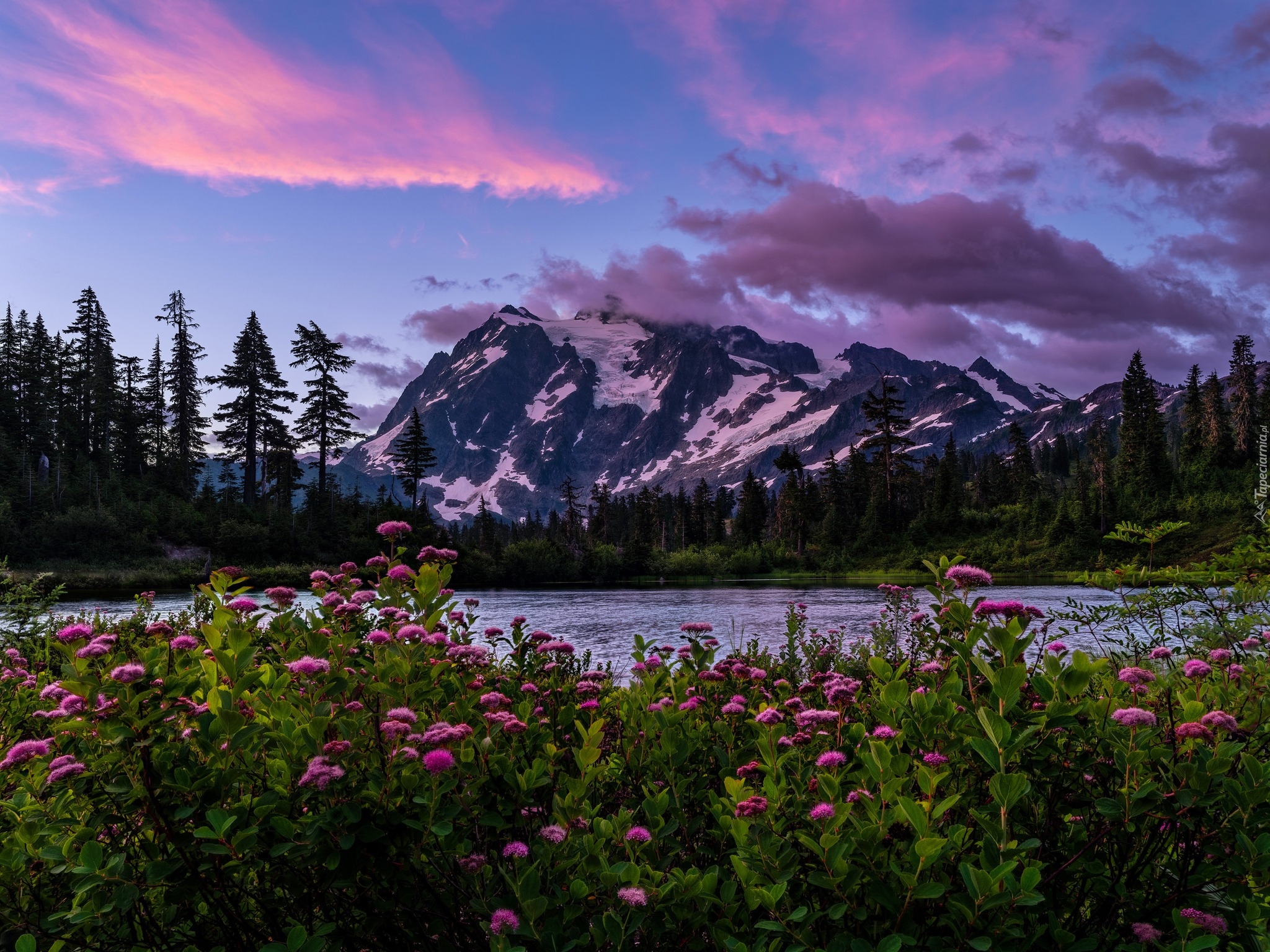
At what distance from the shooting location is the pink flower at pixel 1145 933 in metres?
2.00

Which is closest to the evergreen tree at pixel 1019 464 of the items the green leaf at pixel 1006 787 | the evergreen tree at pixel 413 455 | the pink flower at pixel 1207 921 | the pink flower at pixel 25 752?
the evergreen tree at pixel 413 455

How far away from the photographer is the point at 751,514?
326 ft

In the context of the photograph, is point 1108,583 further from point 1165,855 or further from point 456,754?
point 456,754

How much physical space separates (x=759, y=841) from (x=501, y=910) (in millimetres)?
807

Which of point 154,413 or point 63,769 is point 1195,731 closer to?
point 63,769

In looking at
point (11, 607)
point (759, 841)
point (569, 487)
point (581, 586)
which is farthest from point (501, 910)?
point (569, 487)

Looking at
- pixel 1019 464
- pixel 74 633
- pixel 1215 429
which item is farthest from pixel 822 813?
pixel 1019 464

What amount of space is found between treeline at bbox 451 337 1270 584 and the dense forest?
0.85ft

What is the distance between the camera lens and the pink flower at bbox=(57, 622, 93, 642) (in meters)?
2.51

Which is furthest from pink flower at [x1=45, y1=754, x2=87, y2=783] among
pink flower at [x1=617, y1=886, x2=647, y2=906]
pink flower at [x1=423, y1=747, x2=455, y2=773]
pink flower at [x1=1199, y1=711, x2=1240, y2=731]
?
pink flower at [x1=1199, y1=711, x2=1240, y2=731]

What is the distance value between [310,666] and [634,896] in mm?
1432

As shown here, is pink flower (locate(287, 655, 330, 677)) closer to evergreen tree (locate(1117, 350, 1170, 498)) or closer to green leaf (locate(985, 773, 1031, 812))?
green leaf (locate(985, 773, 1031, 812))

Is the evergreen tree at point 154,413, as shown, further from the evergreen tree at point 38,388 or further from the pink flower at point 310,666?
the pink flower at point 310,666

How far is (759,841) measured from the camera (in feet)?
6.88
